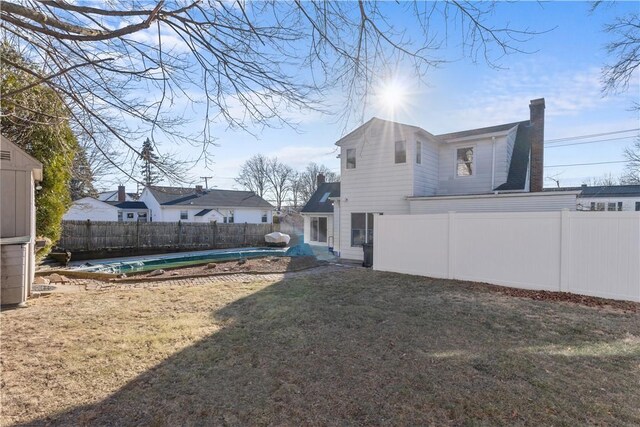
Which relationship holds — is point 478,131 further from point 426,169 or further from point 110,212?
point 110,212

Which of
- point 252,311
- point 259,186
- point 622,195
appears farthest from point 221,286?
point 259,186

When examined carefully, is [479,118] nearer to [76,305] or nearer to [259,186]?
[76,305]

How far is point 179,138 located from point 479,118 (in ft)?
15.5

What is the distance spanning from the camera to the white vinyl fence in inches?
262

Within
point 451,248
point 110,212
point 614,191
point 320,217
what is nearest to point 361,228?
point 451,248

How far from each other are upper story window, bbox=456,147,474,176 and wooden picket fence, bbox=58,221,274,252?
44.7ft

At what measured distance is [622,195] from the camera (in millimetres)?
25719

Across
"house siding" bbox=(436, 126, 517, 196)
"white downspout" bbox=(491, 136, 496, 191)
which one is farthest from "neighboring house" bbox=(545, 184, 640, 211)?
"white downspout" bbox=(491, 136, 496, 191)

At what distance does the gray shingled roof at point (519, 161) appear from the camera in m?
12.3

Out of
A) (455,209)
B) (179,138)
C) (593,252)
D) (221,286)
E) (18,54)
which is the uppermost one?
(18,54)

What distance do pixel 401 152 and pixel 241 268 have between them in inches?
283

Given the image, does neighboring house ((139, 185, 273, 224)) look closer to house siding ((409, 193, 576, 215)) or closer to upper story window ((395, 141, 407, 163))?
upper story window ((395, 141, 407, 163))

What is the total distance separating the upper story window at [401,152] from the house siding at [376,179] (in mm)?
150

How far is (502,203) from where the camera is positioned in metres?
10.5
